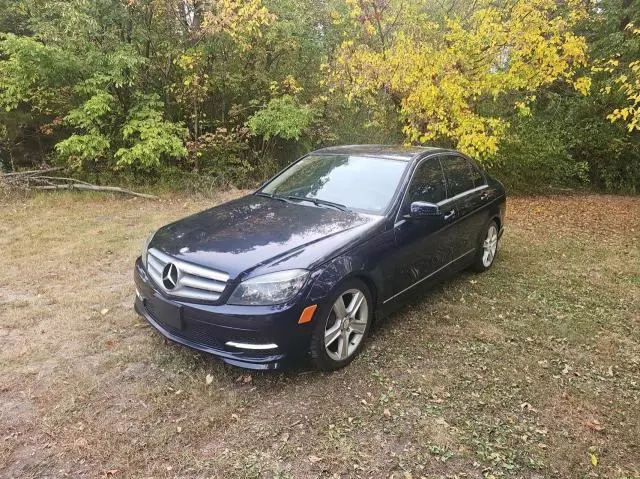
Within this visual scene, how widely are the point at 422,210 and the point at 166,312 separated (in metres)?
2.15

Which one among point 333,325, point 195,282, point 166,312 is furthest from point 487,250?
point 166,312

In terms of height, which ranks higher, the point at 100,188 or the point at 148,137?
the point at 148,137

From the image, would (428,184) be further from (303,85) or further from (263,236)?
(303,85)

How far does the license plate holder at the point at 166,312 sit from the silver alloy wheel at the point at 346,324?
1003mm

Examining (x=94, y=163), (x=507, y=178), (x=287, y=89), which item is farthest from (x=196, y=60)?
(x=507, y=178)

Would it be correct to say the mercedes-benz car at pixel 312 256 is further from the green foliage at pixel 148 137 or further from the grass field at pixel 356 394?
the green foliage at pixel 148 137

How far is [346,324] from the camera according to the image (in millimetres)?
3535

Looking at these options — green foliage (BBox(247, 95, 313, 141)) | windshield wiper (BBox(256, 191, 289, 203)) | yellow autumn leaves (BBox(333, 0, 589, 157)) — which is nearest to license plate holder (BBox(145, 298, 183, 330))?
windshield wiper (BBox(256, 191, 289, 203))

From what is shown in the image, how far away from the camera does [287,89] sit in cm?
1098

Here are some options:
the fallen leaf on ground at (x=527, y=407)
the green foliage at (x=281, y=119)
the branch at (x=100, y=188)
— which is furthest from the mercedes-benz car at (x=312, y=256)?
the branch at (x=100, y=188)

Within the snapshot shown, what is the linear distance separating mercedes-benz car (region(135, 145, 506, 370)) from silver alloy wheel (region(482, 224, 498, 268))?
52 cm

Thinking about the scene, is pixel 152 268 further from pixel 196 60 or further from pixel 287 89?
pixel 287 89

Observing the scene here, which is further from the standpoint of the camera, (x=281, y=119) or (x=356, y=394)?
(x=281, y=119)

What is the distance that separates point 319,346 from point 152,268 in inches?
54.2
